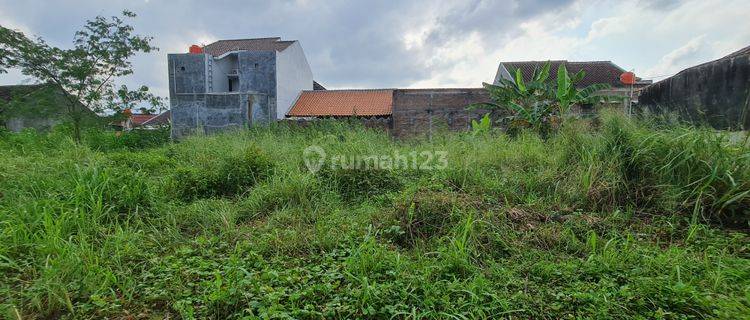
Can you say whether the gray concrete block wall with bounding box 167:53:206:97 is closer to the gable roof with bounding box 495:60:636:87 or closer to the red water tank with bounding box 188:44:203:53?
the red water tank with bounding box 188:44:203:53

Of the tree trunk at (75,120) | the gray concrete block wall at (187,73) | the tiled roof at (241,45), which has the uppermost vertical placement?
the tiled roof at (241,45)

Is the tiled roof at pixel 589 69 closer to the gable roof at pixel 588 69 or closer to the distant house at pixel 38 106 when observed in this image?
the gable roof at pixel 588 69

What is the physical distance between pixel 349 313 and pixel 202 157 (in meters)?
4.05

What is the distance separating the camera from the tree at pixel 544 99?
6.76 m

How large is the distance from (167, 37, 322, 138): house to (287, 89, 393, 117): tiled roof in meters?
0.65

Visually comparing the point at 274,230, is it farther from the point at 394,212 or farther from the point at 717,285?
the point at 717,285

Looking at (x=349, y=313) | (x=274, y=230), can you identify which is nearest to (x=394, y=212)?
(x=274, y=230)

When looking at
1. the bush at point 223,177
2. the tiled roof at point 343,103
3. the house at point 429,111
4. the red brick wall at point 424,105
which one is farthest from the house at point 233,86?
the bush at point 223,177

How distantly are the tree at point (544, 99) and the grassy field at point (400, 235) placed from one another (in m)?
2.15

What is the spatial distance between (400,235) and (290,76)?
16169 millimetres

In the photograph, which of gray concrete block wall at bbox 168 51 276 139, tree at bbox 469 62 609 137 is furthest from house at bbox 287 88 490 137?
tree at bbox 469 62 609 137

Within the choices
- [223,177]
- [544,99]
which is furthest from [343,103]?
[223,177]

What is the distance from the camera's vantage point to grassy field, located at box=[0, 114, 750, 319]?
1989 millimetres

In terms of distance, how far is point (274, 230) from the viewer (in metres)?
2.98
